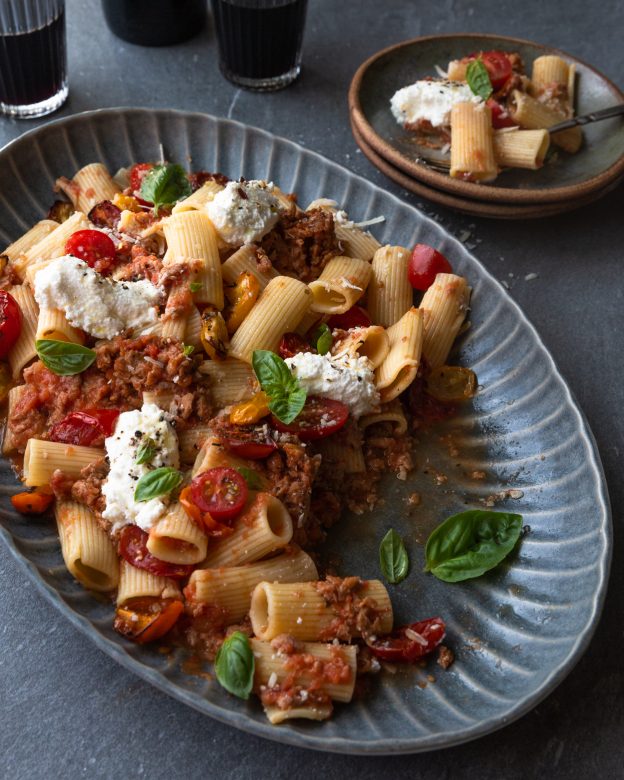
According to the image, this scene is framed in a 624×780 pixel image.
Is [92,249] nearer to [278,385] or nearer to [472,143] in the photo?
[278,385]

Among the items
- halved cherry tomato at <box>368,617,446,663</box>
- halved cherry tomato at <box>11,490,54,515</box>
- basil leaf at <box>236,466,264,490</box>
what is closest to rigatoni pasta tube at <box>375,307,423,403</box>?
basil leaf at <box>236,466,264,490</box>

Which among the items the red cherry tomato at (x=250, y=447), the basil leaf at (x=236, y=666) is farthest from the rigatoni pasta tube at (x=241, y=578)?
the red cherry tomato at (x=250, y=447)

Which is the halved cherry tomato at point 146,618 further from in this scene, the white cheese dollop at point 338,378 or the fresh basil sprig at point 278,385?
the white cheese dollop at point 338,378

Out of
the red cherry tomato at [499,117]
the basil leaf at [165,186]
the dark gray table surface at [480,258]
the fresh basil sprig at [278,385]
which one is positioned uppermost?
the basil leaf at [165,186]

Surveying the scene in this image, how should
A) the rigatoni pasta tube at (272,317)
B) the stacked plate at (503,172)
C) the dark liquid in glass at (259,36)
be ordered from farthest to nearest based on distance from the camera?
1. the dark liquid in glass at (259,36)
2. the stacked plate at (503,172)
3. the rigatoni pasta tube at (272,317)

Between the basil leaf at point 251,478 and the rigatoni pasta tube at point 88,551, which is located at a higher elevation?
the basil leaf at point 251,478

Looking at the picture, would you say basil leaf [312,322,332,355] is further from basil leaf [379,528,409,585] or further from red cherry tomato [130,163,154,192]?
red cherry tomato [130,163,154,192]

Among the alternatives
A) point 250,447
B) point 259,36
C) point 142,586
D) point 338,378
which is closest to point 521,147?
point 259,36

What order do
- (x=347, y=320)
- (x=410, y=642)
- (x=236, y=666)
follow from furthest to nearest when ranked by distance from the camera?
(x=347, y=320) < (x=410, y=642) < (x=236, y=666)
